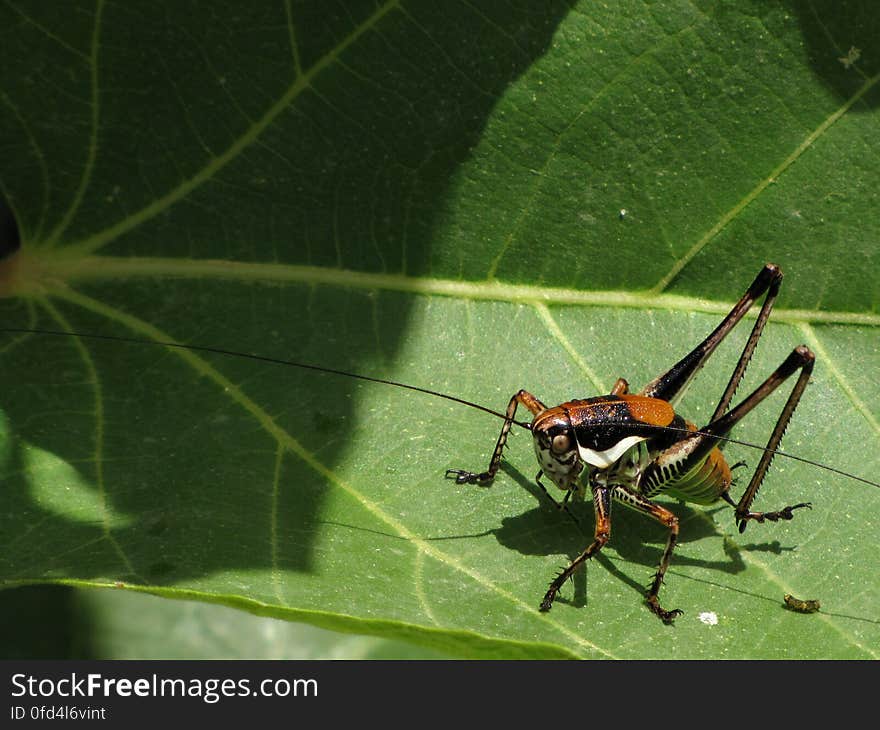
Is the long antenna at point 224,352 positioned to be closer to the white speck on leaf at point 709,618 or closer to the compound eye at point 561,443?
the compound eye at point 561,443

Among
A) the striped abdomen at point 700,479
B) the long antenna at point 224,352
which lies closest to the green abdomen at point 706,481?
the striped abdomen at point 700,479

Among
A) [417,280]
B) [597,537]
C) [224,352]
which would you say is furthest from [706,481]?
[224,352]

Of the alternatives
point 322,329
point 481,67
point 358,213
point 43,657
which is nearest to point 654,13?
point 481,67

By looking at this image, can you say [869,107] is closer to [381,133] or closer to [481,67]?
[481,67]

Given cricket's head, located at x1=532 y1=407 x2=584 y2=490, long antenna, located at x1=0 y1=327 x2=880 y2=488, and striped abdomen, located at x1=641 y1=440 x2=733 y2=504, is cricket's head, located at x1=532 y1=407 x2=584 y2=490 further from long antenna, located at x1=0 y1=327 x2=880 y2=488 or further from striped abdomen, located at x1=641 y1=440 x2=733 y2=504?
striped abdomen, located at x1=641 y1=440 x2=733 y2=504

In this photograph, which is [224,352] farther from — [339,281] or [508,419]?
[508,419]

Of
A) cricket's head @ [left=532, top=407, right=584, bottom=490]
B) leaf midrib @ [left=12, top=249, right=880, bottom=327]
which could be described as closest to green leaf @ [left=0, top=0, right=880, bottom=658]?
leaf midrib @ [left=12, top=249, right=880, bottom=327]
